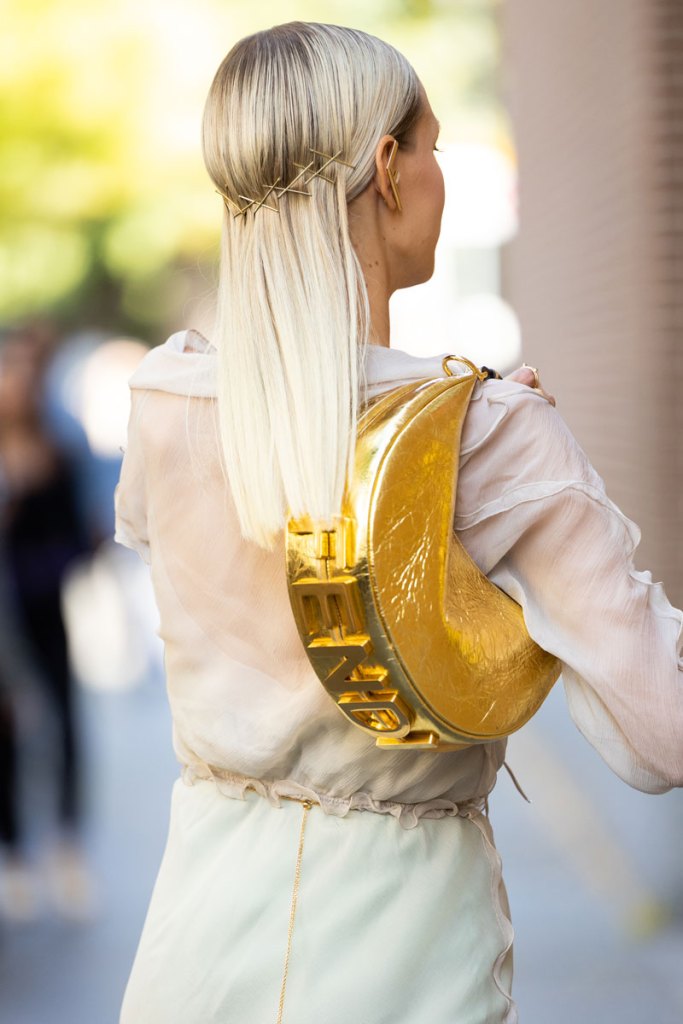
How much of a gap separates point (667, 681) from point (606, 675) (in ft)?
0.23

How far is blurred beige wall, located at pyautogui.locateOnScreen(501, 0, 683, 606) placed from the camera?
533 cm

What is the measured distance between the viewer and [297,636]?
6.19ft

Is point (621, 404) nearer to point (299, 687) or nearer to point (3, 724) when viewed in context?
point (3, 724)

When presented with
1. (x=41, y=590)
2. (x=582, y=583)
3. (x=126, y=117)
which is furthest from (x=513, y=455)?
(x=126, y=117)

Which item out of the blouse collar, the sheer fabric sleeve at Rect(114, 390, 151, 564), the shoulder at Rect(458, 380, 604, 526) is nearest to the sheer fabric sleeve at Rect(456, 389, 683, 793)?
the shoulder at Rect(458, 380, 604, 526)

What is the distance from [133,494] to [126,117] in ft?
75.3

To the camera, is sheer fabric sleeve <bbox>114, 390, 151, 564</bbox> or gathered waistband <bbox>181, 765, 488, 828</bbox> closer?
gathered waistband <bbox>181, 765, 488, 828</bbox>

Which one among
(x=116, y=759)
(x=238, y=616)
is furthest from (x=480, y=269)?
(x=238, y=616)

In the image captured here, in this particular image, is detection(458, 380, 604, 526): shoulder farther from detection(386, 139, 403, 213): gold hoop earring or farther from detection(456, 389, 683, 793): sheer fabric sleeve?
detection(386, 139, 403, 213): gold hoop earring

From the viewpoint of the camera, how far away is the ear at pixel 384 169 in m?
1.81

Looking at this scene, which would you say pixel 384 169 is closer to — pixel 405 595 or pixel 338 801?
pixel 405 595

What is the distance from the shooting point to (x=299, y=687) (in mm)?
1878

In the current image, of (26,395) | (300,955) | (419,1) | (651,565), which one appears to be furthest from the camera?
(419,1)

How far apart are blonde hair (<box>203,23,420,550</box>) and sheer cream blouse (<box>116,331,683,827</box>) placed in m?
0.08
